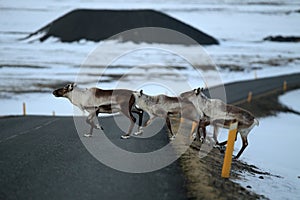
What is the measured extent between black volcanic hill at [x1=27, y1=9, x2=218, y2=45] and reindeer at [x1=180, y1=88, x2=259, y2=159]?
91052 millimetres

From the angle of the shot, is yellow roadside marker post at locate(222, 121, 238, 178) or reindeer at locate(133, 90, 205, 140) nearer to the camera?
yellow roadside marker post at locate(222, 121, 238, 178)

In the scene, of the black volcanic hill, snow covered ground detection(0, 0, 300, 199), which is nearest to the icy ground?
snow covered ground detection(0, 0, 300, 199)

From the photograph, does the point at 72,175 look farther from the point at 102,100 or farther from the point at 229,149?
the point at 229,149

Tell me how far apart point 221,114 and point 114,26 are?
108642 mm

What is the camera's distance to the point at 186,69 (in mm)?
61969

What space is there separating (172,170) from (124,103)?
288cm

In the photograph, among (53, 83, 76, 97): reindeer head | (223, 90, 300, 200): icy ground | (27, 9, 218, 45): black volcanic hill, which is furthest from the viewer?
(27, 9, 218, 45): black volcanic hill

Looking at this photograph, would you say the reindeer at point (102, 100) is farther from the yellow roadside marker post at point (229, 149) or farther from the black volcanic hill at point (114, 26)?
the black volcanic hill at point (114, 26)

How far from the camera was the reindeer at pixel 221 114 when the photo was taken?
34.6ft

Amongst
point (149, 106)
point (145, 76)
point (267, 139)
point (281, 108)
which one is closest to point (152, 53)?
point (145, 76)

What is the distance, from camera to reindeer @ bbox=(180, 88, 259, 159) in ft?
34.6

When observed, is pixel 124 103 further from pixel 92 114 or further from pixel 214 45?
pixel 214 45

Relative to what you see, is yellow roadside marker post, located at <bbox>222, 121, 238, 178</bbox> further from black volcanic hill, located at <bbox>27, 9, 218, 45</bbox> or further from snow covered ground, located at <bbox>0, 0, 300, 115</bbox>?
black volcanic hill, located at <bbox>27, 9, 218, 45</bbox>

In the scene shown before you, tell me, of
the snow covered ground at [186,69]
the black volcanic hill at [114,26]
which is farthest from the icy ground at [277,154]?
the black volcanic hill at [114,26]
